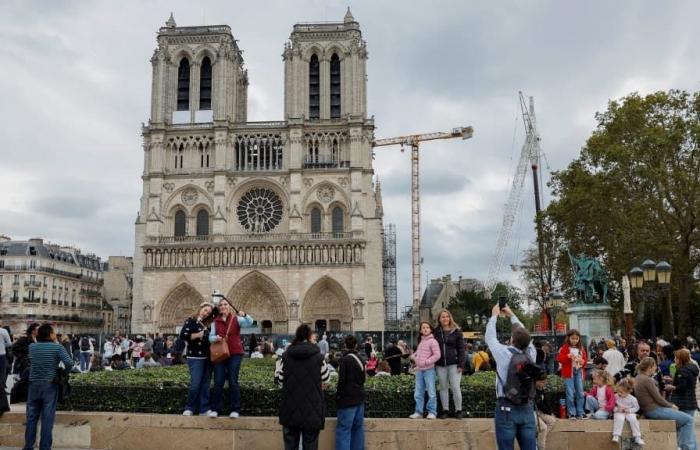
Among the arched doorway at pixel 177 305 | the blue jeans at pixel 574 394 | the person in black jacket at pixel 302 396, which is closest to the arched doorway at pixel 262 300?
the arched doorway at pixel 177 305

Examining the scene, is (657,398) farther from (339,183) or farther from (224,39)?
(224,39)

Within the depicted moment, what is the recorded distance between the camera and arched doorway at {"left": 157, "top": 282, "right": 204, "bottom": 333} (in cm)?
4666

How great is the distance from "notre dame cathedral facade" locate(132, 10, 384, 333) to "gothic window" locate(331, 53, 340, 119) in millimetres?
100

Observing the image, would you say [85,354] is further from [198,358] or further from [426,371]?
[426,371]

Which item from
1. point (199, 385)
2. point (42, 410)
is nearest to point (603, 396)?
point (199, 385)

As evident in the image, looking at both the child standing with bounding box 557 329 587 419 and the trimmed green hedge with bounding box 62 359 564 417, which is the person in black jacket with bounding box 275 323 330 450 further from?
the child standing with bounding box 557 329 587 419

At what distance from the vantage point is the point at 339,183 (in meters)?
47.3

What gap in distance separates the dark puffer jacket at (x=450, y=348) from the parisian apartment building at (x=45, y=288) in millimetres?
48050

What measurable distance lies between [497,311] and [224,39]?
154ft

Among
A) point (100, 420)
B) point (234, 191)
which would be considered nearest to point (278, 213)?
point (234, 191)

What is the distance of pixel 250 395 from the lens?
30.0ft

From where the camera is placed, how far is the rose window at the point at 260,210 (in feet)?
159

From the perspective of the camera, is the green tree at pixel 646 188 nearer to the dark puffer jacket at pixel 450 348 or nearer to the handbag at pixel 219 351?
the dark puffer jacket at pixel 450 348

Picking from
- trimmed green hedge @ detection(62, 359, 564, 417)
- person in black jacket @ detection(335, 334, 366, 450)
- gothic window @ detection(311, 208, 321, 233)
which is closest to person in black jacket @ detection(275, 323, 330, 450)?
person in black jacket @ detection(335, 334, 366, 450)
